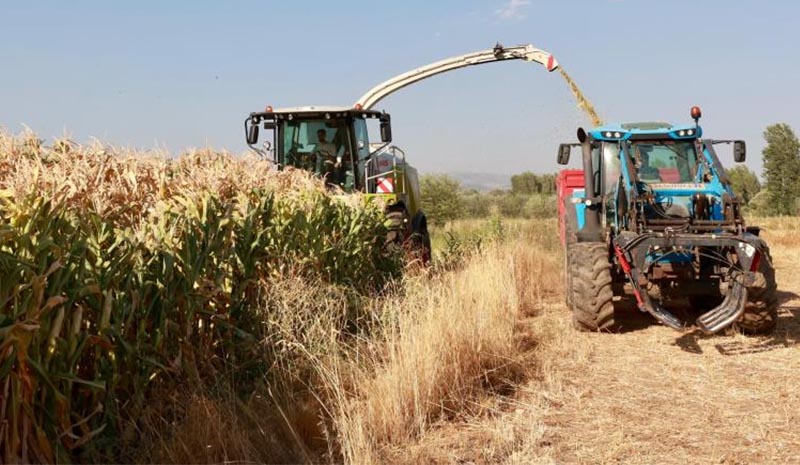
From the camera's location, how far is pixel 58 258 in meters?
3.55

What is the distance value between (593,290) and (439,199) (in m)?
21.8

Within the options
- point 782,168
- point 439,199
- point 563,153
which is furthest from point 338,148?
point 782,168

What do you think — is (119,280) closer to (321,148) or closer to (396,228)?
(396,228)

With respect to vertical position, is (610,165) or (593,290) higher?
(610,165)

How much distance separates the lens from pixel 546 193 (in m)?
37.7

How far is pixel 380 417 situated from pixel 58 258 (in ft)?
6.26

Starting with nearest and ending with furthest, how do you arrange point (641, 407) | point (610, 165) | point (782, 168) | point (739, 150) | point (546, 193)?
point (641, 407)
point (739, 150)
point (610, 165)
point (546, 193)
point (782, 168)

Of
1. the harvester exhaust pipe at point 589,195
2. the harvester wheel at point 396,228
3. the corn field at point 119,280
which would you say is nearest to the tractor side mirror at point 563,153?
the harvester exhaust pipe at point 589,195

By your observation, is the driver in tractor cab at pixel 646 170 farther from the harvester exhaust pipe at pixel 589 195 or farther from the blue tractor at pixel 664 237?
the harvester exhaust pipe at pixel 589 195

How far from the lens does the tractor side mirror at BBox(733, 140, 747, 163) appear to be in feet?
27.4

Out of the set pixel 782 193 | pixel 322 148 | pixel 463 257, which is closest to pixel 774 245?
pixel 463 257

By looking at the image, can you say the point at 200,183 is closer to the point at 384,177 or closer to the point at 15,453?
the point at 15,453

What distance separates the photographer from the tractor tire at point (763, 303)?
273 inches

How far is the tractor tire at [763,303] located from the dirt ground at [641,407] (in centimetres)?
15
